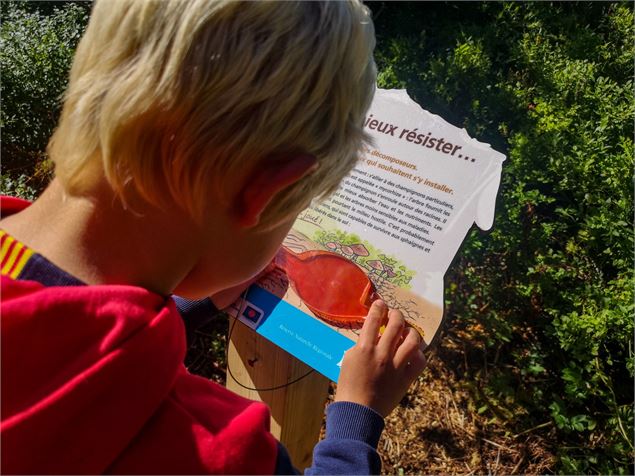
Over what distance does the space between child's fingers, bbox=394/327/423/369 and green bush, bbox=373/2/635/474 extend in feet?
1.95

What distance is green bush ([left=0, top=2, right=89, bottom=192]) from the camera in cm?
242

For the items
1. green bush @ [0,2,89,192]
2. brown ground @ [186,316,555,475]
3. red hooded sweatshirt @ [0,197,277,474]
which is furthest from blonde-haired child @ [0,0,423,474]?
green bush @ [0,2,89,192]

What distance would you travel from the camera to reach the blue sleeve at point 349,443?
1.00m

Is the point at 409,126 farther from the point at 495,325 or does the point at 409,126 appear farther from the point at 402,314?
the point at 495,325

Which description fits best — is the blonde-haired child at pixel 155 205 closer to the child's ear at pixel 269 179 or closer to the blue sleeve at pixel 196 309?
the child's ear at pixel 269 179

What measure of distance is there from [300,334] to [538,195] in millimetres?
990

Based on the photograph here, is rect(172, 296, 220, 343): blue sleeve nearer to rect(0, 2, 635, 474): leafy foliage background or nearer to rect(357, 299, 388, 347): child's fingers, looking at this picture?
rect(357, 299, 388, 347): child's fingers

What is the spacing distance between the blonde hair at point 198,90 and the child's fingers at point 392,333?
1.66 feet

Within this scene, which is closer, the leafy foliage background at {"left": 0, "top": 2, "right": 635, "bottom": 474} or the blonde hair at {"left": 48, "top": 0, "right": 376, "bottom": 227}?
the blonde hair at {"left": 48, "top": 0, "right": 376, "bottom": 227}

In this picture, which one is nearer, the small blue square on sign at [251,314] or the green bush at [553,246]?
the small blue square on sign at [251,314]

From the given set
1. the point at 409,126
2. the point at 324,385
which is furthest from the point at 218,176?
the point at 324,385

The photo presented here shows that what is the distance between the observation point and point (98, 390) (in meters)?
0.72

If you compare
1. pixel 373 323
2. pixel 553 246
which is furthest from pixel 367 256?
pixel 553 246

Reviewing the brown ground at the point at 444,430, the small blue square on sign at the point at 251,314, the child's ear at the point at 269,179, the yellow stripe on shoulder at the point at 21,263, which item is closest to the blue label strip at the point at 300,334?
the small blue square on sign at the point at 251,314
